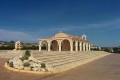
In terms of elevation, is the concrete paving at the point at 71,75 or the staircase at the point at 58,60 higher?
the staircase at the point at 58,60

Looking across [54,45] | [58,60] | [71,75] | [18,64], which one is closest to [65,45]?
[54,45]

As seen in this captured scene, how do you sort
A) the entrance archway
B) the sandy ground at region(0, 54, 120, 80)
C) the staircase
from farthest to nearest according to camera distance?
the entrance archway < the staircase < the sandy ground at region(0, 54, 120, 80)

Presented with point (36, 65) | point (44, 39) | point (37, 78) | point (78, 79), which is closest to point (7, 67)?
point (36, 65)

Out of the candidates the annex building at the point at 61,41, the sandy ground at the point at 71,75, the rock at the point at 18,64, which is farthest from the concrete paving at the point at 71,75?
the annex building at the point at 61,41

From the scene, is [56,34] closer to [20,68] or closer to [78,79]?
[20,68]

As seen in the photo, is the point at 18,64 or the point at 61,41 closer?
the point at 18,64

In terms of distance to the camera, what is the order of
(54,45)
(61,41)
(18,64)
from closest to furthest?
(18,64) → (61,41) → (54,45)

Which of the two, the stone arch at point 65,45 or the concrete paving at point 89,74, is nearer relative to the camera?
the concrete paving at point 89,74

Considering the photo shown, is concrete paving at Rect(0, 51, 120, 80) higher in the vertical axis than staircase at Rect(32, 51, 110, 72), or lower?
lower

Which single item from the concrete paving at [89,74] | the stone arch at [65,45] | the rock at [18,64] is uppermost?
the stone arch at [65,45]

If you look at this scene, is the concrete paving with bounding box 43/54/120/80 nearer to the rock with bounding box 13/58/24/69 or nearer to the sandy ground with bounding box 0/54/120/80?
the sandy ground with bounding box 0/54/120/80

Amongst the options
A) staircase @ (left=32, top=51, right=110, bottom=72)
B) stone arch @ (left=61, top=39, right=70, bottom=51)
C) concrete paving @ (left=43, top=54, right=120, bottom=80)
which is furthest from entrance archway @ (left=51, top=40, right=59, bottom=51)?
concrete paving @ (left=43, top=54, right=120, bottom=80)

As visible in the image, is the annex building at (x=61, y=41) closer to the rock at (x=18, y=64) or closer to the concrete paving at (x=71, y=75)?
the concrete paving at (x=71, y=75)

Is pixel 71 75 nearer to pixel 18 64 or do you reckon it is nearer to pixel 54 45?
pixel 18 64
